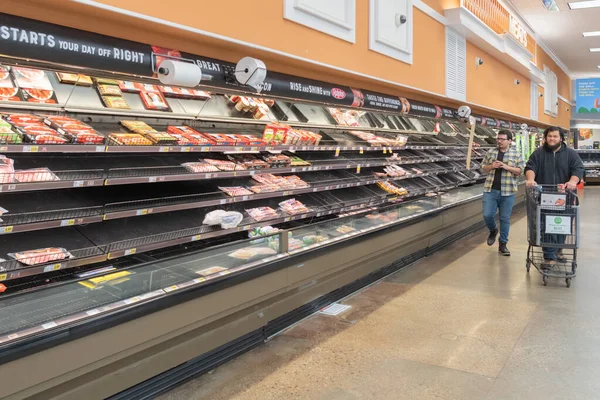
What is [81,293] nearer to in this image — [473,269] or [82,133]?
Result: [82,133]

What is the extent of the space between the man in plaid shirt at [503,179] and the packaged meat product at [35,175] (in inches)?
208

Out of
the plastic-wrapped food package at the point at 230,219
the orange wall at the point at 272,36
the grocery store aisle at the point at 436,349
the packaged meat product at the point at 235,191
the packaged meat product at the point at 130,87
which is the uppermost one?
the orange wall at the point at 272,36

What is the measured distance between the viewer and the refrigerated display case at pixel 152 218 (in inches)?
96.2

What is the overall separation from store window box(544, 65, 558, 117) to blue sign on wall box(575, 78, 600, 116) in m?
0.82

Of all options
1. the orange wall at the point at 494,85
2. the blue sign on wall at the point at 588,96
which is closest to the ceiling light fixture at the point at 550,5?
the orange wall at the point at 494,85

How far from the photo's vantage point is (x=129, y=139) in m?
3.02

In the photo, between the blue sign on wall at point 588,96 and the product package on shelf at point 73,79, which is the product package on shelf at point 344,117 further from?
the blue sign on wall at point 588,96

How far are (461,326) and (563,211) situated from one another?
6.86ft

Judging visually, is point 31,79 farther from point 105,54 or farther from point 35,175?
point 35,175

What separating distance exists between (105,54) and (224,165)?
118cm

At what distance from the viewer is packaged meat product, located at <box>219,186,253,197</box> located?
3.77 metres

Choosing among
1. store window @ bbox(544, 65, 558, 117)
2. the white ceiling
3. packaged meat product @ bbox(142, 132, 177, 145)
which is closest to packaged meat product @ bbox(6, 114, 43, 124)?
packaged meat product @ bbox(142, 132, 177, 145)

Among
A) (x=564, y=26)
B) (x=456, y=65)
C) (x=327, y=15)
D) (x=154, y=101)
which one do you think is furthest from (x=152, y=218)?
(x=564, y=26)

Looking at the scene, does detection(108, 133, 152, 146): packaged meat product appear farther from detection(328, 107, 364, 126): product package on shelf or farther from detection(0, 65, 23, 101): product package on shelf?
detection(328, 107, 364, 126): product package on shelf
